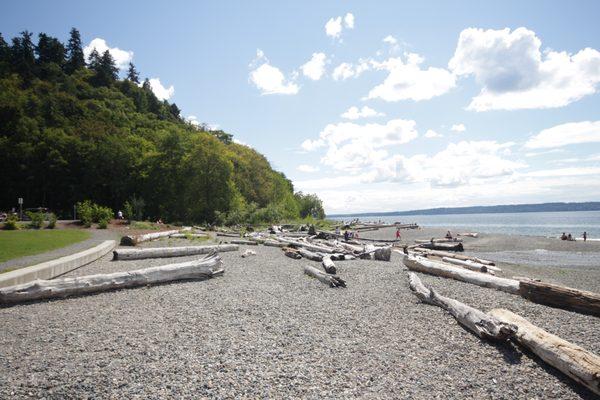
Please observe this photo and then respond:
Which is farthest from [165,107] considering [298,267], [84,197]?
[298,267]

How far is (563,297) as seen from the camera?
867 centimetres

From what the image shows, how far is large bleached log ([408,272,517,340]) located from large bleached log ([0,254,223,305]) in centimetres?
722

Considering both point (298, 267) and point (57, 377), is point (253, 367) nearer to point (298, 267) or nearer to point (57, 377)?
point (57, 377)

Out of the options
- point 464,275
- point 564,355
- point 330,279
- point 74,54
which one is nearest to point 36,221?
point 330,279

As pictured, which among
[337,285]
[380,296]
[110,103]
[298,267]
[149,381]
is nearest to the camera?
[149,381]

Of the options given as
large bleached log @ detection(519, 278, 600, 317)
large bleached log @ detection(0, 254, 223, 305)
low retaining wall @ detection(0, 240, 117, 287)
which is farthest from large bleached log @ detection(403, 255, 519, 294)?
low retaining wall @ detection(0, 240, 117, 287)

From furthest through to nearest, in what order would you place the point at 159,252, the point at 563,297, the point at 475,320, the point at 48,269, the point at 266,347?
the point at 159,252 < the point at 48,269 < the point at 563,297 < the point at 475,320 < the point at 266,347

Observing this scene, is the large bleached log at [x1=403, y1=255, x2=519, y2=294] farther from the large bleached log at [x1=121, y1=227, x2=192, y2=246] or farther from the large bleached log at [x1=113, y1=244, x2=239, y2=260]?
the large bleached log at [x1=121, y1=227, x2=192, y2=246]

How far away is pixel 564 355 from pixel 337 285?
21.3 feet

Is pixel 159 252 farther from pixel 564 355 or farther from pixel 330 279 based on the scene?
pixel 564 355

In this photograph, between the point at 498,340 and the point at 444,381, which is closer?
the point at 444,381

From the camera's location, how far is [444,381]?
5117 millimetres

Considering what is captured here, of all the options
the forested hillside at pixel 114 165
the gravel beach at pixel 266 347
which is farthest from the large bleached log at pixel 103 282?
the forested hillside at pixel 114 165

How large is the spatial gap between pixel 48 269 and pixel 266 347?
8.15 meters
